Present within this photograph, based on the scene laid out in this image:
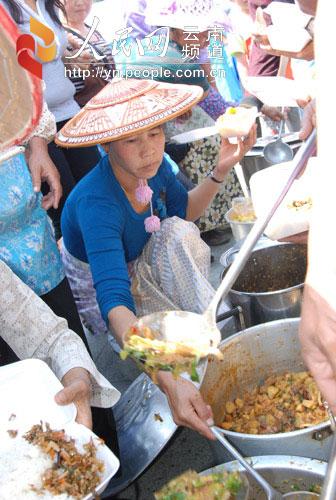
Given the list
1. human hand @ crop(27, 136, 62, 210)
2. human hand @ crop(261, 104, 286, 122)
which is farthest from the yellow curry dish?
human hand @ crop(261, 104, 286, 122)

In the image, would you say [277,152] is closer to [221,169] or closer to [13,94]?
[221,169]

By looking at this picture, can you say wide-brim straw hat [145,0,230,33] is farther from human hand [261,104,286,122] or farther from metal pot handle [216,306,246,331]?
metal pot handle [216,306,246,331]

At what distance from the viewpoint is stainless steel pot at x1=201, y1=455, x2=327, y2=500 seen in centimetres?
129

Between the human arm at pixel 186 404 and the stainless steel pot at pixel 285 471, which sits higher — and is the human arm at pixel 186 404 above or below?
above

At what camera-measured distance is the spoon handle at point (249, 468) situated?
3.95 feet

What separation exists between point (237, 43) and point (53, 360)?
2884 mm

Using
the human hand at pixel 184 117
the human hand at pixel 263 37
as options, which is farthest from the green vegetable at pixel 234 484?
the human hand at pixel 184 117

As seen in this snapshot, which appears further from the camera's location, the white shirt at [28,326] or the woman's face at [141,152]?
the woman's face at [141,152]

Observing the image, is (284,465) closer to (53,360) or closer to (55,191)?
(53,360)

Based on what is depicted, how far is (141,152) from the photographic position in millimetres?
1943

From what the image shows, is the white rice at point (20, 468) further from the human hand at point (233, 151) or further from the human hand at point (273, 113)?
the human hand at point (273, 113)

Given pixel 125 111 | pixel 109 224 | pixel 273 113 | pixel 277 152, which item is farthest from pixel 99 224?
pixel 273 113

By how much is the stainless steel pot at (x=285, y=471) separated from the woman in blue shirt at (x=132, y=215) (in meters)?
0.56

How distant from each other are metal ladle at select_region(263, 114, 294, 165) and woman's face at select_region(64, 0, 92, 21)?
5.71 ft
